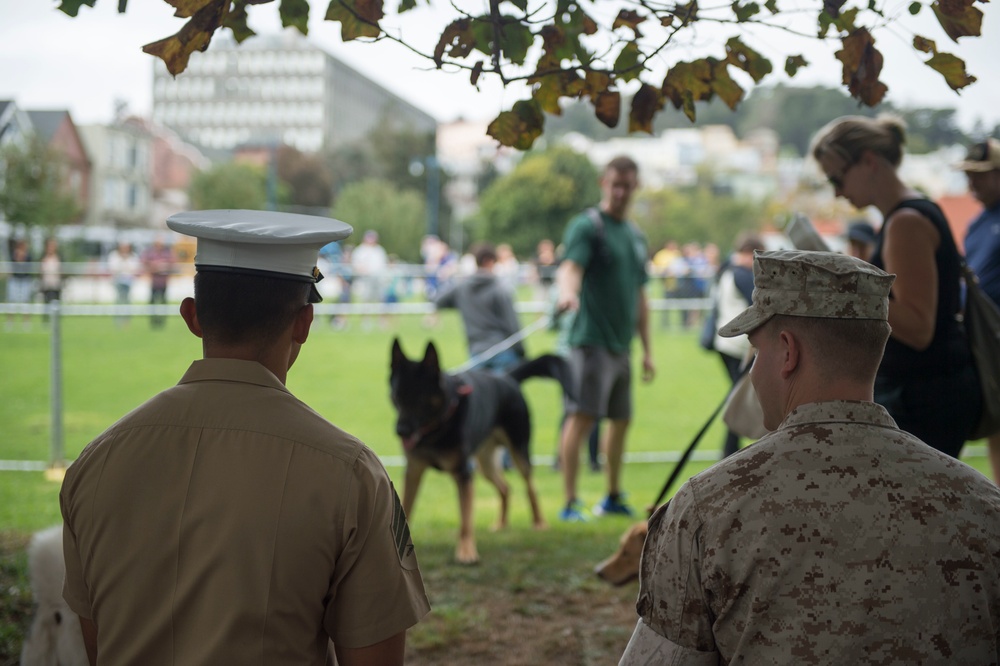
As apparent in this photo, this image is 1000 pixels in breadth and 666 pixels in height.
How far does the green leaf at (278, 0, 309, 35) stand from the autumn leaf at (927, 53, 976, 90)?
2.02 m

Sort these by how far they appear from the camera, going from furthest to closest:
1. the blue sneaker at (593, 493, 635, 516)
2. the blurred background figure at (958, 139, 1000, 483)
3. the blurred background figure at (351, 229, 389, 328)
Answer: the blurred background figure at (351, 229, 389, 328) → the blue sneaker at (593, 493, 635, 516) → the blurred background figure at (958, 139, 1000, 483)

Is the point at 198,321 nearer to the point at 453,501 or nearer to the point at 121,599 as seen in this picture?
the point at 121,599

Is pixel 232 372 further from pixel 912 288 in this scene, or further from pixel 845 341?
pixel 912 288

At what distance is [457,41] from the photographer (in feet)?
10.5

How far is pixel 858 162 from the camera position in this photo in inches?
145

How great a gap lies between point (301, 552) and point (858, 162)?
283 cm

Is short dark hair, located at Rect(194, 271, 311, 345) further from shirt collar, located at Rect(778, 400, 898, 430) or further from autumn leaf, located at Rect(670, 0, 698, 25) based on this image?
autumn leaf, located at Rect(670, 0, 698, 25)

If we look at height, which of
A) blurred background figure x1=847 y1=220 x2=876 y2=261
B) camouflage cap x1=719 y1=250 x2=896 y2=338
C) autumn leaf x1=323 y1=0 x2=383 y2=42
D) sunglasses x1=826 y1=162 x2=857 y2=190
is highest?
autumn leaf x1=323 y1=0 x2=383 y2=42

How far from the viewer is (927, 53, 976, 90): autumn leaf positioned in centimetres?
293

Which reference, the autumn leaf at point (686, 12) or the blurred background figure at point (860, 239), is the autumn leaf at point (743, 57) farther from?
the blurred background figure at point (860, 239)

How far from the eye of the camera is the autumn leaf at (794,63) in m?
3.44

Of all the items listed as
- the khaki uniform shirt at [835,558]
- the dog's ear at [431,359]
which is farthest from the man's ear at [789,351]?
the dog's ear at [431,359]

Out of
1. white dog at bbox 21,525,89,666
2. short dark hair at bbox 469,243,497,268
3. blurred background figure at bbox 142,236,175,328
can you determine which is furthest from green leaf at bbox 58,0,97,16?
blurred background figure at bbox 142,236,175,328

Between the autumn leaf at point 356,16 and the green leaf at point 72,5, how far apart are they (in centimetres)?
71
